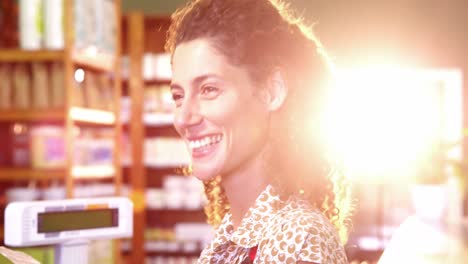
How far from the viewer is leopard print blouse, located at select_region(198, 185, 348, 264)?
0.86 metres

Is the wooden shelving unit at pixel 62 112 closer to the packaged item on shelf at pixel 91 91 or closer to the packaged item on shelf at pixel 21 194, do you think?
the packaged item on shelf at pixel 21 194

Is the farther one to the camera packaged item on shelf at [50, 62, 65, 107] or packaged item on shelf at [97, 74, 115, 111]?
packaged item on shelf at [97, 74, 115, 111]

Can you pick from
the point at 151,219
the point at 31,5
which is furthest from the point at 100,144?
the point at 151,219

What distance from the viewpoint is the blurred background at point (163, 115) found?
357cm

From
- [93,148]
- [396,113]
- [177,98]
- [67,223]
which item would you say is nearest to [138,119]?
[93,148]

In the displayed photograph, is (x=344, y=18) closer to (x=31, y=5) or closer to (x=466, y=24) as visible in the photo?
(x=466, y=24)

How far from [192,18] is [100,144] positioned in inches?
130

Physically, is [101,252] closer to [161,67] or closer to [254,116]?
[161,67]

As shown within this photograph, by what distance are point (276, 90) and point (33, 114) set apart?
278 cm

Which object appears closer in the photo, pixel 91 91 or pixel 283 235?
pixel 283 235

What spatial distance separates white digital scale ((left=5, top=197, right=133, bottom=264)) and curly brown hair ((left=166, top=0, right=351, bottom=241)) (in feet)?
1.00

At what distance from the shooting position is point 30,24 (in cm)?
350

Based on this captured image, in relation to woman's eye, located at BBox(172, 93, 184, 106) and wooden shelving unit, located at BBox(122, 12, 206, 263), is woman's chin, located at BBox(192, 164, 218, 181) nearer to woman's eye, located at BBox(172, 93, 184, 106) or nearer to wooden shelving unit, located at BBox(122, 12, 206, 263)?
woman's eye, located at BBox(172, 93, 184, 106)

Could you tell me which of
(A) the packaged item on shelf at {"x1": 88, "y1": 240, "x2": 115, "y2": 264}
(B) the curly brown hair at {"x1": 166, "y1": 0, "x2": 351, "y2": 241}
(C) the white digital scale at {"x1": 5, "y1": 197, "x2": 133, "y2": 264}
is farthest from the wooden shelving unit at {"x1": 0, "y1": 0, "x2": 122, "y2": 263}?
(B) the curly brown hair at {"x1": 166, "y1": 0, "x2": 351, "y2": 241}
